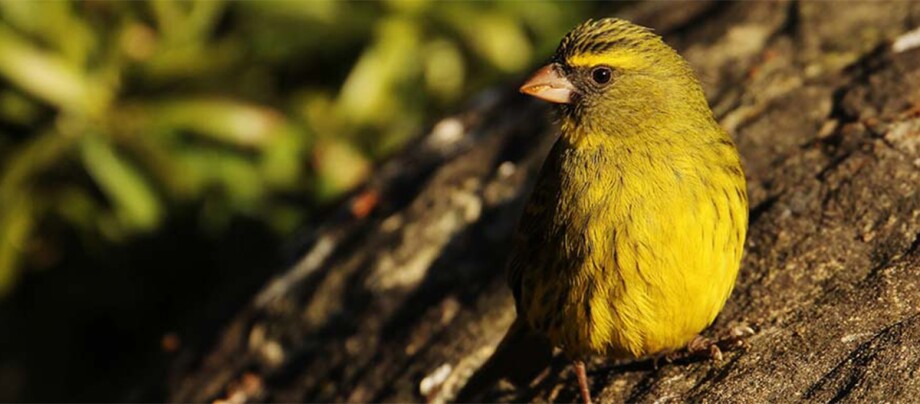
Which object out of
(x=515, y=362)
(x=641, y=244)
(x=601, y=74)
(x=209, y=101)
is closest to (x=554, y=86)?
(x=601, y=74)

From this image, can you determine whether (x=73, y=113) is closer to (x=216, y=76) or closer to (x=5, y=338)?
(x=216, y=76)

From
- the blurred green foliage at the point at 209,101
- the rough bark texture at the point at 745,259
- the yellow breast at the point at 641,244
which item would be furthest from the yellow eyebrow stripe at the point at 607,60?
the blurred green foliage at the point at 209,101

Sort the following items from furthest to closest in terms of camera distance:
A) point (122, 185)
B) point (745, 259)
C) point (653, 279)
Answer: point (122, 185)
point (745, 259)
point (653, 279)

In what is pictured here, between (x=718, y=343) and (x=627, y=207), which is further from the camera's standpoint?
(x=718, y=343)

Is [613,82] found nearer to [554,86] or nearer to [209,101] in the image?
[554,86]

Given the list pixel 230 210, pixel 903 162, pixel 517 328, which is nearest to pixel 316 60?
pixel 230 210

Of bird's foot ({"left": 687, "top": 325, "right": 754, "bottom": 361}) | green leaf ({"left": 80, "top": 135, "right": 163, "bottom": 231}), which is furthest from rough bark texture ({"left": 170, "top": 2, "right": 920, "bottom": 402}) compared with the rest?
green leaf ({"left": 80, "top": 135, "right": 163, "bottom": 231})

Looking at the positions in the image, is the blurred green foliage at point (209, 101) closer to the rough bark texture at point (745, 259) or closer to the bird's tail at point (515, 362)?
the rough bark texture at point (745, 259)
